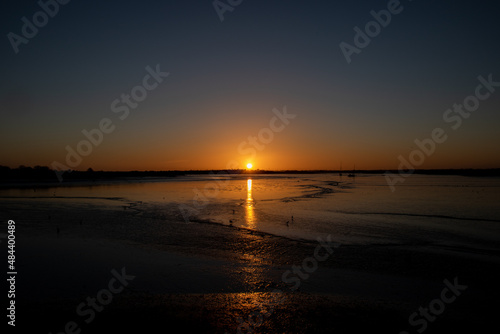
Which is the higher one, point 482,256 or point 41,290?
point 482,256

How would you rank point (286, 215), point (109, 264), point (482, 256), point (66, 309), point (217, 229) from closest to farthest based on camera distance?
point (66, 309), point (109, 264), point (482, 256), point (217, 229), point (286, 215)

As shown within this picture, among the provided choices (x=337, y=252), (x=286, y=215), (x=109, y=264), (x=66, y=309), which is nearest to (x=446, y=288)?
(x=337, y=252)

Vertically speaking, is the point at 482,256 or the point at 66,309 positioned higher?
the point at 482,256

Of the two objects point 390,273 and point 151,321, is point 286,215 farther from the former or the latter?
point 151,321

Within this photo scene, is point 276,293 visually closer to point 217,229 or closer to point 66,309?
point 66,309

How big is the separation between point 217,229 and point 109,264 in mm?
7870

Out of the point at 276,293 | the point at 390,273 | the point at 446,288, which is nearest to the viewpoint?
the point at 276,293

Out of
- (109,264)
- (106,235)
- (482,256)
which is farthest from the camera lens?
(106,235)

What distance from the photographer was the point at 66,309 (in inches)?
289

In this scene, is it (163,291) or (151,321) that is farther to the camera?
(163,291)

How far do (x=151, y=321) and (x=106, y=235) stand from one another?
11308mm

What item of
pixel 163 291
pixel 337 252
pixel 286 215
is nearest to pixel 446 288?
pixel 337 252

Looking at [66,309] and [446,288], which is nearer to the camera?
[66,309]

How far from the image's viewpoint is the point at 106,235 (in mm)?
16516
